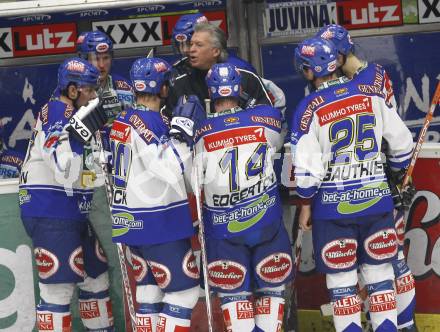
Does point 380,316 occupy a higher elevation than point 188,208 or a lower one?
lower

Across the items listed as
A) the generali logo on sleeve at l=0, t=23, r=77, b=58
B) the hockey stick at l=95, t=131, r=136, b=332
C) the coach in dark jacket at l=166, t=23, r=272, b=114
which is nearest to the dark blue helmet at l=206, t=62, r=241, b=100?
the coach in dark jacket at l=166, t=23, r=272, b=114

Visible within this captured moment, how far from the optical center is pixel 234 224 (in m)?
7.59

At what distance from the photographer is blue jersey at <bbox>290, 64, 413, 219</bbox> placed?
296 inches

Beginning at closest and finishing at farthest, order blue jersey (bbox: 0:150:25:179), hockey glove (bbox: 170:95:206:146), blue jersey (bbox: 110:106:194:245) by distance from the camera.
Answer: hockey glove (bbox: 170:95:206:146) → blue jersey (bbox: 110:106:194:245) → blue jersey (bbox: 0:150:25:179)

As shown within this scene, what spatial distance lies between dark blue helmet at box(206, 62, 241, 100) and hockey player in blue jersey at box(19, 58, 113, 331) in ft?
2.24

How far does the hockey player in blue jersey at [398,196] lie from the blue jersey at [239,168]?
546 millimetres

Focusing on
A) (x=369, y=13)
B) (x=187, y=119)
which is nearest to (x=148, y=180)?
(x=187, y=119)

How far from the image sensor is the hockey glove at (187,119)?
7.34 m

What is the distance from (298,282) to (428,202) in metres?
0.98

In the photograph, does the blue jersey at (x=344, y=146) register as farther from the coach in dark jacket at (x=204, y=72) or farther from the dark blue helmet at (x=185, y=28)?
the dark blue helmet at (x=185, y=28)

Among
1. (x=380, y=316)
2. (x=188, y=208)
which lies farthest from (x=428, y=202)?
(x=188, y=208)

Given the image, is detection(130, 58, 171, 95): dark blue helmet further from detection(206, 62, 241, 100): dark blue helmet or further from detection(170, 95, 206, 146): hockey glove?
detection(206, 62, 241, 100): dark blue helmet

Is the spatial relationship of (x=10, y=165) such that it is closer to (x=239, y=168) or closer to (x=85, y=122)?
(x=85, y=122)

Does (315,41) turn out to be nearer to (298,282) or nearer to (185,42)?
(185,42)
